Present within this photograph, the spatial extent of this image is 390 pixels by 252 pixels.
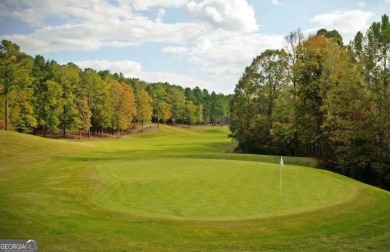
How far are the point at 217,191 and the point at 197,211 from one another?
146 inches

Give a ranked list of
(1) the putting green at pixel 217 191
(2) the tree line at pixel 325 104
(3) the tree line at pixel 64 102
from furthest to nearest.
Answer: (3) the tree line at pixel 64 102
(2) the tree line at pixel 325 104
(1) the putting green at pixel 217 191

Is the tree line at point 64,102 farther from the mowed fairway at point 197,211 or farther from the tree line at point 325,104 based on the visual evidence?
the mowed fairway at point 197,211

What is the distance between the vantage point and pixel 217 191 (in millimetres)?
19000

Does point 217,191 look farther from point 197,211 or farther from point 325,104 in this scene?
point 325,104

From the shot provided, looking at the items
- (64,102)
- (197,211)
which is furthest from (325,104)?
(64,102)

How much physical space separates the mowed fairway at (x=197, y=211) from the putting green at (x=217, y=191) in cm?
4

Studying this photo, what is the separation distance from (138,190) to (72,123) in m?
60.7

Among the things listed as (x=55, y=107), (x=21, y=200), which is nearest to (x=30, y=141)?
(x=21, y=200)

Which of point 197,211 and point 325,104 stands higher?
point 325,104

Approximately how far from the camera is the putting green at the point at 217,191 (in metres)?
15.6

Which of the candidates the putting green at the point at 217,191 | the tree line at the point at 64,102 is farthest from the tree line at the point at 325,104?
the tree line at the point at 64,102

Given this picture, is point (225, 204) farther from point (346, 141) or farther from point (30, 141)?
point (30, 141)

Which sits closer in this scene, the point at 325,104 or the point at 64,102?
the point at 325,104

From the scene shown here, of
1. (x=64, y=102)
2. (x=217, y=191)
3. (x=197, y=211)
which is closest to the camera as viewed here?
(x=197, y=211)
